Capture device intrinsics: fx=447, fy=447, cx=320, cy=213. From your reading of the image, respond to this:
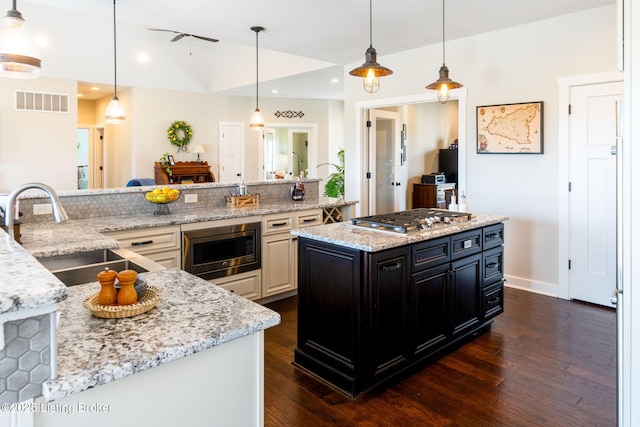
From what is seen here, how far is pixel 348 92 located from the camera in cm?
626

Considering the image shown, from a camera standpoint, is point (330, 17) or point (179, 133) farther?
point (179, 133)

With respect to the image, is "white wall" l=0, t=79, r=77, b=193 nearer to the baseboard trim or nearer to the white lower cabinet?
the white lower cabinet

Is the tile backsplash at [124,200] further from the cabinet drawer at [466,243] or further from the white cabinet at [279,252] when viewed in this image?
the cabinet drawer at [466,243]

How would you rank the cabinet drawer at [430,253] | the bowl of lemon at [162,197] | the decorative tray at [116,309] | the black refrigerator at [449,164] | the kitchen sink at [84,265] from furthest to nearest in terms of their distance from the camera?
1. the black refrigerator at [449,164]
2. the bowl of lemon at [162,197]
3. the cabinet drawer at [430,253]
4. the kitchen sink at [84,265]
5. the decorative tray at [116,309]

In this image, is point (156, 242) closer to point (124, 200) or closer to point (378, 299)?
point (124, 200)

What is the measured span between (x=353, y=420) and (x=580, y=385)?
1.41 metres

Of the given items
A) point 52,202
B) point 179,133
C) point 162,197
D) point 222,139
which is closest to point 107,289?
point 52,202

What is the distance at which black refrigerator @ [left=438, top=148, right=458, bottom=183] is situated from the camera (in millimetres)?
7883

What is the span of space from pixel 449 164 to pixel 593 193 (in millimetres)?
3948

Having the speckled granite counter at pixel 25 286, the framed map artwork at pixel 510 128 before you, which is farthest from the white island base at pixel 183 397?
the framed map artwork at pixel 510 128

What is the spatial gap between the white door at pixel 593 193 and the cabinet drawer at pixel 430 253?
6.62 feet

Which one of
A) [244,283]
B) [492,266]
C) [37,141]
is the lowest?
[244,283]

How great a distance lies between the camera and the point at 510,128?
14.9 feet

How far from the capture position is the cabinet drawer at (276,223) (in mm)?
4102
